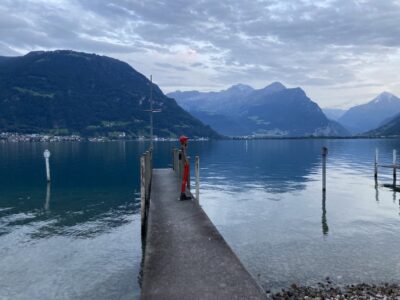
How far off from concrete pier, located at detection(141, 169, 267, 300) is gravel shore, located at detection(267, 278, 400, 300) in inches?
127

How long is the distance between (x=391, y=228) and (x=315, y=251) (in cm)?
826

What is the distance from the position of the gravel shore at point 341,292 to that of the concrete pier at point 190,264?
323 centimetres

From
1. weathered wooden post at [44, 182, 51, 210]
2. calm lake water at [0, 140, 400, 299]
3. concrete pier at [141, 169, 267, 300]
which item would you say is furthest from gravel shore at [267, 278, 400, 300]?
weathered wooden post at [44, 182, 51, 210]

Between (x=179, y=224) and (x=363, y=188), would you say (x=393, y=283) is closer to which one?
(x=179, y=224)

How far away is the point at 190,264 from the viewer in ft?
40.7

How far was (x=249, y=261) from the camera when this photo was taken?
1848 cm

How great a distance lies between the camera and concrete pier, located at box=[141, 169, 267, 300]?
412 inches

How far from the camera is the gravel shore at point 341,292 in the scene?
552 inches

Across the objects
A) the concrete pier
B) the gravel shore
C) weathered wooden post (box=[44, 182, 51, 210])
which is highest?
the concrete pier

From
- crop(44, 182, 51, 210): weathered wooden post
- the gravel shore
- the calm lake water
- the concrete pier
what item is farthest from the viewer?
crop(44, 182, 51, 210): weathered wooden post

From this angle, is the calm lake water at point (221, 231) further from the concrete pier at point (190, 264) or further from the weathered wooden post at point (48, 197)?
the concrete pier at point (190, 264)

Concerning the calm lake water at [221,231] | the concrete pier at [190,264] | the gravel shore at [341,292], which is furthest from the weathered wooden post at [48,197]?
the gravel shore at [341,292]

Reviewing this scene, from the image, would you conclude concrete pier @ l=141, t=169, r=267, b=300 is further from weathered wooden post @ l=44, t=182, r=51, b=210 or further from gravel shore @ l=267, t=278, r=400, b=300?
weathered wooden post @ l=44, t=182, r=51, b=210

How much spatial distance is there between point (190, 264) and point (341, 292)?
262 inches
